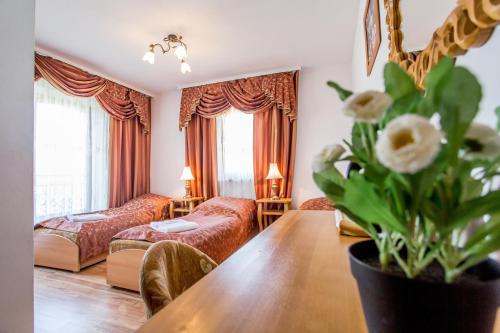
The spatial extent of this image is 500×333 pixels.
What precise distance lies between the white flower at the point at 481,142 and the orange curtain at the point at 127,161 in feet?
13.7

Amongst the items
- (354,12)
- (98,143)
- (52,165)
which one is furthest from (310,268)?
(98,143)

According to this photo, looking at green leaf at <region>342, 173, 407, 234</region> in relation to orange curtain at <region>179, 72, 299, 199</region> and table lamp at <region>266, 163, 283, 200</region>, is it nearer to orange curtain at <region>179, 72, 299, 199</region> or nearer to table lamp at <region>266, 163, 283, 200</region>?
table lamp at <region>266, 163, 283, 200</region>

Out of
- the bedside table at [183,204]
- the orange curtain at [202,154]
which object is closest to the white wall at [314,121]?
the orange curtain at [202,154]

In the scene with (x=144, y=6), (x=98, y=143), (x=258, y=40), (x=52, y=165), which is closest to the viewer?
(x=144, y=6)

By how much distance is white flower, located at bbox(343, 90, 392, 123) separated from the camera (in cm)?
26

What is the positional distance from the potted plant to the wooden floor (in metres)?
1.84

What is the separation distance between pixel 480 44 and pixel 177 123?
167 inches

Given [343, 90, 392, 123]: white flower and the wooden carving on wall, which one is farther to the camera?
the wooden carving on wall

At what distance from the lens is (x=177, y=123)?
431 cm

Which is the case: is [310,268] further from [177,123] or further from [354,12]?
[177,123]

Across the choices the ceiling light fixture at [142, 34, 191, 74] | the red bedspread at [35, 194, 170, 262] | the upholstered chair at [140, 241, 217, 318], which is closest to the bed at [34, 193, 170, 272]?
the red bedspread at [35, 194, 170, 262]

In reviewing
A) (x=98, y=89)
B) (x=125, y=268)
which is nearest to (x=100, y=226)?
(x=125, y=268)

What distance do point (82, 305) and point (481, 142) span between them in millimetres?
2493

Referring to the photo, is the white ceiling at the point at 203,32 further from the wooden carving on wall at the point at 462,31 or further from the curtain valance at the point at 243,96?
the wooden carving on wall at the point at 462,31
